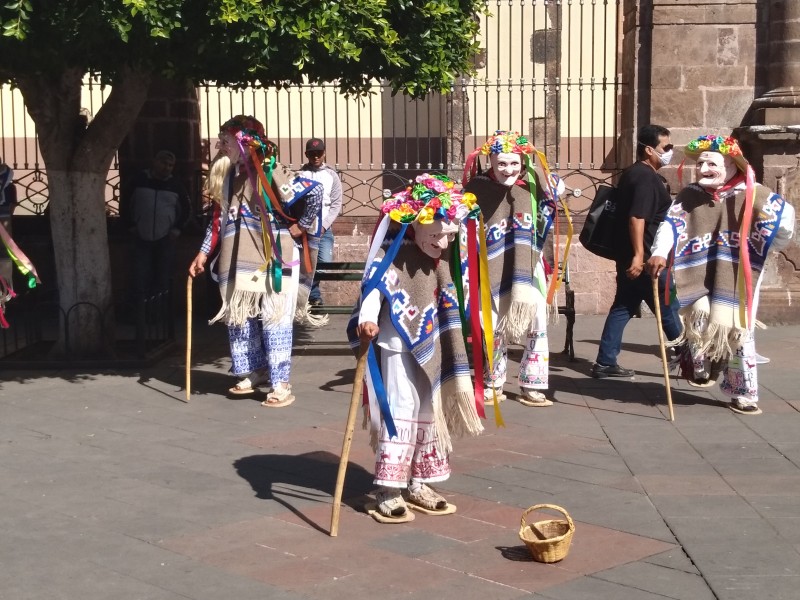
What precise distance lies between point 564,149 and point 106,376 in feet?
35.2

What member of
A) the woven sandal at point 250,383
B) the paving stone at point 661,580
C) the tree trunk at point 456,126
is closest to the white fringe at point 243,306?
the woven sandal at point 250,383

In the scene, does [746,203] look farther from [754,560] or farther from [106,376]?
[106,376]

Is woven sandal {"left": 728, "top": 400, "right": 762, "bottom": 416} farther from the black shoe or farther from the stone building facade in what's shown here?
the stone building facade

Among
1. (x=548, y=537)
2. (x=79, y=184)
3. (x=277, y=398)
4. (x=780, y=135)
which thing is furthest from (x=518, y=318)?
(x=780, y=135)

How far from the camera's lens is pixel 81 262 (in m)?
10.1

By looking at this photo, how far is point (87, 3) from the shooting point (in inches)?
320

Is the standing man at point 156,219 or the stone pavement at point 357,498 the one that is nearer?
the stone pavement at point 357,498

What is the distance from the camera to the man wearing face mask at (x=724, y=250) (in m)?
8.12

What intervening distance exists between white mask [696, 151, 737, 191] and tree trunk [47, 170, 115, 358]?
15.3 feet

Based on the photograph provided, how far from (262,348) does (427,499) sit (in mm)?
3117

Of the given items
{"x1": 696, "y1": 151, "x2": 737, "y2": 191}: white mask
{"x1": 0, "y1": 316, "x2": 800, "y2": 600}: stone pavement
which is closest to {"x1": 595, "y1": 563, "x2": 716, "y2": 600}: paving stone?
{"x1": 0, "y1": 316, "x2": 800, "y2": 600}: stone pavement

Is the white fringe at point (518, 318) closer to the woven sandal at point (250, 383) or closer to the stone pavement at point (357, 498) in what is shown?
the stone pavement at point (357, 498)

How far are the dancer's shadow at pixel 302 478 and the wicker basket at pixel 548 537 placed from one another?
1052 mm

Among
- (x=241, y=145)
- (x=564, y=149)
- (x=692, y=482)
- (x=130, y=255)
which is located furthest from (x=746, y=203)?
(x=564, y=149)
